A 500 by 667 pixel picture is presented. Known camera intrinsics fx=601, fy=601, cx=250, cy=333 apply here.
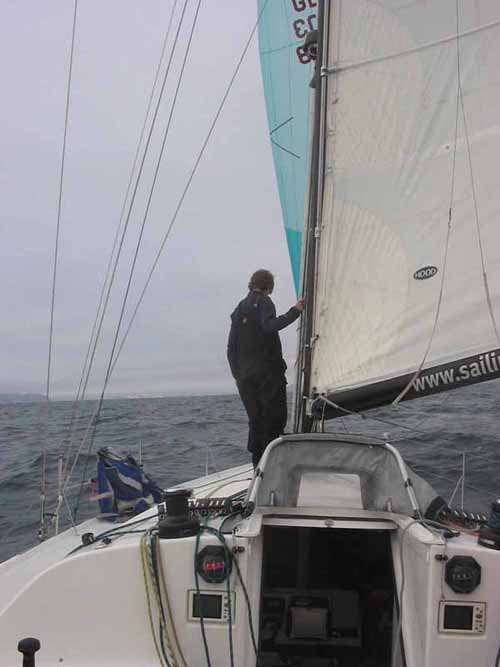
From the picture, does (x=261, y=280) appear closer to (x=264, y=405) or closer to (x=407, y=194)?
(x=264, y=405)

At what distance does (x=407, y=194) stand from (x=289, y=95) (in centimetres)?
186

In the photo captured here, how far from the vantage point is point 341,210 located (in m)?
3.86

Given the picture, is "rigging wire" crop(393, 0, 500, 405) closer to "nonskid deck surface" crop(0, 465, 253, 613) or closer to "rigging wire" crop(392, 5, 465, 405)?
"rigging wire" crop(392, 5, 465, 405)

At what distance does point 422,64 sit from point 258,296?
179 cm

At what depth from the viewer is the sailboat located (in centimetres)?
214

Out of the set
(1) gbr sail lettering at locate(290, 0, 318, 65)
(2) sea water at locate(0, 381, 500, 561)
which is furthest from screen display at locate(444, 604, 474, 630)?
(1) gbr sail lettering at locate(290, 0, 318, 65)

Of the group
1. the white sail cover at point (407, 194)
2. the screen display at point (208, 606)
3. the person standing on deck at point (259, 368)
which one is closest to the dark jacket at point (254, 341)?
the person standing on deck at point (259, 368)

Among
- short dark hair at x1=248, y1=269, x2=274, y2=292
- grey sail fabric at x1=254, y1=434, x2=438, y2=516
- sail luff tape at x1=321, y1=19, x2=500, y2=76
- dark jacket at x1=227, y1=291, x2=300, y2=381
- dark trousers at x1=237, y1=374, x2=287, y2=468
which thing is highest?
sail luff tape at x1=321, y1=19, x2=500, y2=76

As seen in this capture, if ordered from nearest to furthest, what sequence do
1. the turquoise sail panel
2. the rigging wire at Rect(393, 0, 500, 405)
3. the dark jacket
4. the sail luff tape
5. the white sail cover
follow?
the rigging wire at Rect(393, 0, 500, 405) < the white sail cover < the sail luff tape < the dark jacket < the turquoise sail panel

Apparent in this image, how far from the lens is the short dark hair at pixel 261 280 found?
4.11 m

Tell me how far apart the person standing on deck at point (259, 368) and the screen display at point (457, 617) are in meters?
2.12

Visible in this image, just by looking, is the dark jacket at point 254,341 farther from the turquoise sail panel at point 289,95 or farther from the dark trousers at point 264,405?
the turquoise sail panel at point 289,95

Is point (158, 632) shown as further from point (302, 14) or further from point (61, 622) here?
point (302, 14)

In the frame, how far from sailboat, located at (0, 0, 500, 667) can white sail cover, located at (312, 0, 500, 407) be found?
11 millimetres
